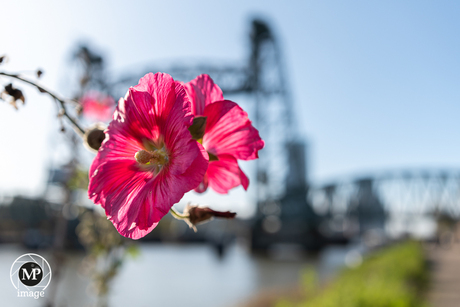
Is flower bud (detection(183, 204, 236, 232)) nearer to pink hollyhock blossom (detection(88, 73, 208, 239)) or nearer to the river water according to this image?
pink hollyhock blossom (detection(88, 73, 208, 239))

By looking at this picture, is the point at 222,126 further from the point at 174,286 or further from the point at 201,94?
the point at 174,286

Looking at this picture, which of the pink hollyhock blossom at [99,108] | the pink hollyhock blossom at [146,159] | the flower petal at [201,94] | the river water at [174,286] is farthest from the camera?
the river water at [174,286]

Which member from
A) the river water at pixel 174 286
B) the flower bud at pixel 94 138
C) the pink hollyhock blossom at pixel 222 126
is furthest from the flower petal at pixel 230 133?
the river water at pixel 174 286

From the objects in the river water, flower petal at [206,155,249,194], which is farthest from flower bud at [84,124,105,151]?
the river water

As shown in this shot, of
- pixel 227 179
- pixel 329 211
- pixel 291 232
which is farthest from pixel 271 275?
pixel 329 211

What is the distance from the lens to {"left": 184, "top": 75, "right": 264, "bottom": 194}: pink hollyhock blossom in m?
0.44

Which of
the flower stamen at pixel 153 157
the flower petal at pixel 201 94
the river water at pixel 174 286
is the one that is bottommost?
the river water at pixel 174 286

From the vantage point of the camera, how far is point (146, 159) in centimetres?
42

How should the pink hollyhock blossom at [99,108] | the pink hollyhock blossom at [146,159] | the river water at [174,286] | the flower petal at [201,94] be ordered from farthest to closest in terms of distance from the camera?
1. the river water at [174,286]
2. the pink hollyhock blossom at [99,108]
3. the flower petal at [201,94]
4. the pink hollyhock blossom at [146,159]

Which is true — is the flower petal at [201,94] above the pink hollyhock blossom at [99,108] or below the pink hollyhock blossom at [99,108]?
below

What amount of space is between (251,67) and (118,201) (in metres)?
32.7

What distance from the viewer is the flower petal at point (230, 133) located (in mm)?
440

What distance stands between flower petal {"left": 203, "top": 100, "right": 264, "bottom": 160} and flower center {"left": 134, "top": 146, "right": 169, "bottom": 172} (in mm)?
65

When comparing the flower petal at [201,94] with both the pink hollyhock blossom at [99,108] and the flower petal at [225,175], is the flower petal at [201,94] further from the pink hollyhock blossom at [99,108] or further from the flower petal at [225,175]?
the pink hollyhock blossom at [99,108]
